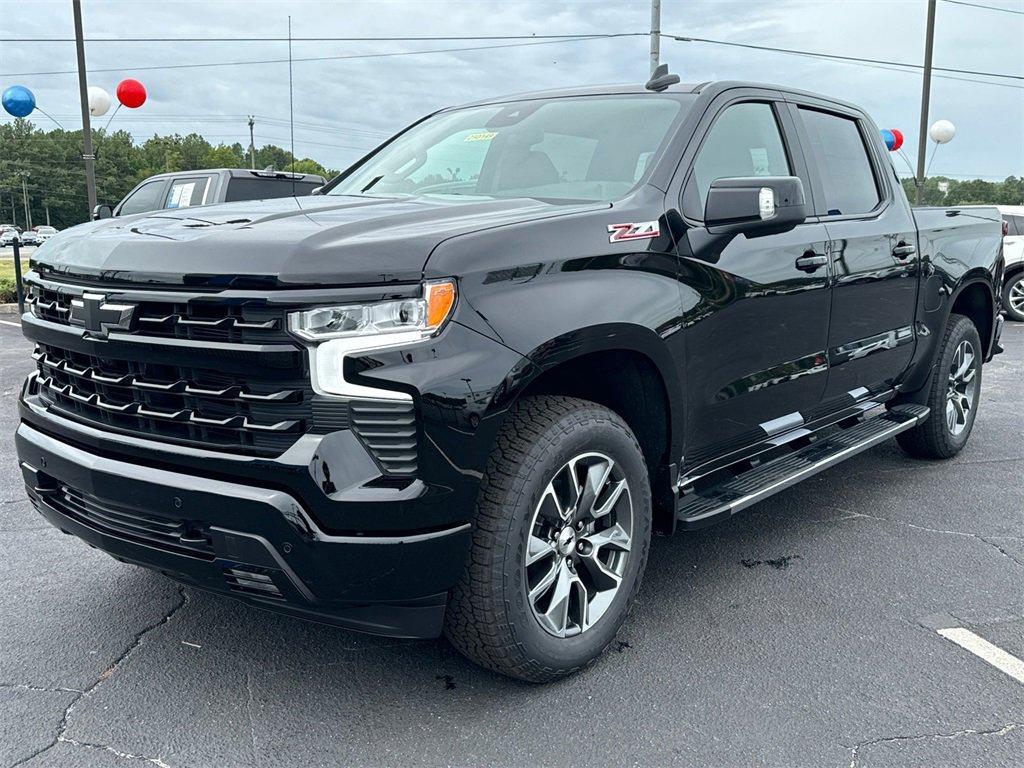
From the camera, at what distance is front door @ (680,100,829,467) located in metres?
3.19

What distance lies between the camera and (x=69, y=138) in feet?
336

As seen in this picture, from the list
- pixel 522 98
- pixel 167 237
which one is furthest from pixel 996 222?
pixel 167 237

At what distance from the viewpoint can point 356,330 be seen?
229 centimetres

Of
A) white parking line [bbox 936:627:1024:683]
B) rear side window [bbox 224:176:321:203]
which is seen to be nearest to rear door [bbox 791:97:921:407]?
white parking line [bbox 936:627:1024:683]

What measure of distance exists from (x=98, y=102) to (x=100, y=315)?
15.8m

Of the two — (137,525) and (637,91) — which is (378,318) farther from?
(637,91)

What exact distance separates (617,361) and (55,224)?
383 feet

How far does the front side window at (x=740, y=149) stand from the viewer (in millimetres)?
3412

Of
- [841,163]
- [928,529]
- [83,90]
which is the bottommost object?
[928,529]

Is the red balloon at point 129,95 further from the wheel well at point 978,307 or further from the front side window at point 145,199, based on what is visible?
the wheel well at point 978,307

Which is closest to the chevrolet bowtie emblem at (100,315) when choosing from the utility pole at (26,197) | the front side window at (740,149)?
the front side window at (740,149)

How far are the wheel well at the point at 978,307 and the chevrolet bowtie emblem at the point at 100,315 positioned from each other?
473cm

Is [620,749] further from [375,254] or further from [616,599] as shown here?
[375,254]

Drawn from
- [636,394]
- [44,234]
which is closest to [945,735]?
[636,394]
